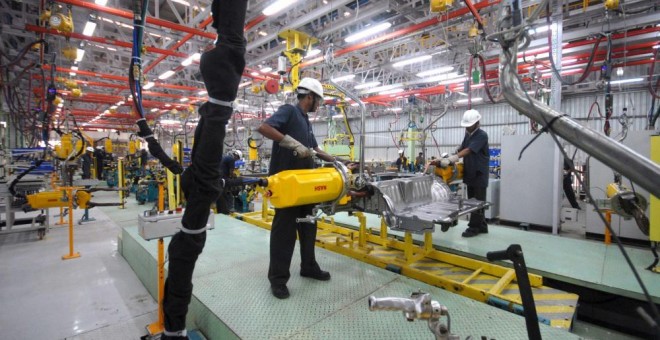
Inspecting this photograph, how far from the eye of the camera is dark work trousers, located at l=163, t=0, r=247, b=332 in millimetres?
1335

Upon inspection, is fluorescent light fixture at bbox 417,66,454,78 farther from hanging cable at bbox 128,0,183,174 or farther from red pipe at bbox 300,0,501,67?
hanging cable at bbox 128,0,183,174

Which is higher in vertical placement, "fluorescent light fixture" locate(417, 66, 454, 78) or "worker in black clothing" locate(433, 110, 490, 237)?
"fluorescent light fixture" locate(417, 66, 454, 78)

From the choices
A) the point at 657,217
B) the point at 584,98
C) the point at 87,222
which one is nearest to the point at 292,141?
the point at 657,217

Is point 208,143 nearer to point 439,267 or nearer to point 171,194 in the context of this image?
point 171,194

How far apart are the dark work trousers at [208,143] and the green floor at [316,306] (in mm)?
816

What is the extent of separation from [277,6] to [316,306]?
546 centimetres

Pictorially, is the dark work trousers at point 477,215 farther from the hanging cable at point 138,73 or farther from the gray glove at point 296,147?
the hanging cable at point 138,73

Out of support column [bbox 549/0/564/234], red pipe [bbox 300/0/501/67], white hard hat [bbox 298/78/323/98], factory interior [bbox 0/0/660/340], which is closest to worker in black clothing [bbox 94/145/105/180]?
factory interior [bbox 0/0/660/340]

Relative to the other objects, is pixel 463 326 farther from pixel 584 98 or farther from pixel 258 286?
pixel 584 98

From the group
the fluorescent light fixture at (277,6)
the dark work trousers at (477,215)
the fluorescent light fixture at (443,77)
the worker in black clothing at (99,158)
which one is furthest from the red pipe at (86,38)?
the fluorescent light fixture at (443,77)

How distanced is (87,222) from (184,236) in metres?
8.07

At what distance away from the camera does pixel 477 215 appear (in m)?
4.21

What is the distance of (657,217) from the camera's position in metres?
3.19

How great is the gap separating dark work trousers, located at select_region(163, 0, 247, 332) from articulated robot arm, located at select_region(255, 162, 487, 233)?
2.06 feet
